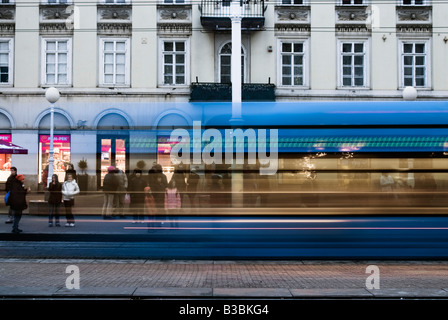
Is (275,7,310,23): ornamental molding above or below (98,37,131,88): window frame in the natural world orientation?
above

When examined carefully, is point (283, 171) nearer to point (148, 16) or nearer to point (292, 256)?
point (292, 256)

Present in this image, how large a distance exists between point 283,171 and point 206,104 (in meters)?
1.63

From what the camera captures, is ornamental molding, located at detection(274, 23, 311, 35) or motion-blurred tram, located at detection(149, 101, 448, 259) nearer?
motion-blurred tram, located at detection(149, 101, 448, 259)

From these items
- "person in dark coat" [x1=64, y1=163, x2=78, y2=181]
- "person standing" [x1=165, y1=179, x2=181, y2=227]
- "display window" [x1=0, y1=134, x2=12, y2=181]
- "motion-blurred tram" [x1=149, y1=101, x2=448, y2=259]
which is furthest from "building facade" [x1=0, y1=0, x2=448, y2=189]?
"person standing" [x1=165, y1=179, x2=181, y2=227]

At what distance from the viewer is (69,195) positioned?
8.06m

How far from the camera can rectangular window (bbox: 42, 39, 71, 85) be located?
2377cm

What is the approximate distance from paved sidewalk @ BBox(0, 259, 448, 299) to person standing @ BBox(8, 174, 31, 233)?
1107 millimetres

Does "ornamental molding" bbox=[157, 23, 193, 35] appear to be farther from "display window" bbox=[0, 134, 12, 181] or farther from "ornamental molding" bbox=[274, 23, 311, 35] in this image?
"display window" bbox=[0, 134, 12, 181]

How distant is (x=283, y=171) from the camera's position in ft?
26.4

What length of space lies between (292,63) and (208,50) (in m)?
3.93

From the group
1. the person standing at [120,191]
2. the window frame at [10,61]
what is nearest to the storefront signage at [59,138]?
the person standing at [120,191]

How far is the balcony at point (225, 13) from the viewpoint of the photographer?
74.9 feet

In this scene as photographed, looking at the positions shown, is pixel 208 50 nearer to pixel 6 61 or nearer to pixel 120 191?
pixel 6 61

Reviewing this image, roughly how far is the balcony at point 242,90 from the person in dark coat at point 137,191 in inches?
603
